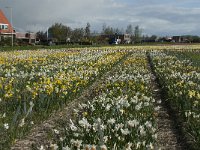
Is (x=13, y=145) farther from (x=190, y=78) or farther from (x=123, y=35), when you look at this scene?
(x=123, y=35)

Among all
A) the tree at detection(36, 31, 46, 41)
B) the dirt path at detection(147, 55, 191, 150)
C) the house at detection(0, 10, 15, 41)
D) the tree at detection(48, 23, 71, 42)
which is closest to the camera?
the dirt path at detection(147, 55, 191, 150)

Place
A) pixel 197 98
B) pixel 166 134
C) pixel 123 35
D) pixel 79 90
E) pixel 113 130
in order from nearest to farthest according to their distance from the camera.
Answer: pixel 113 130, pixel 166 134, pixel 197 98, pixel 79 90, pixel 123 35

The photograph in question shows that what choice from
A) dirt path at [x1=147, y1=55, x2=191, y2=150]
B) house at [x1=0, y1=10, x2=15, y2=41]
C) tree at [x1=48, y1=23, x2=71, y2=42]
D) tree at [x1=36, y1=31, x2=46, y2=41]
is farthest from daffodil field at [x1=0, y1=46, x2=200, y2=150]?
tree at [x1=36, y1=31, x2=46, y2=41]

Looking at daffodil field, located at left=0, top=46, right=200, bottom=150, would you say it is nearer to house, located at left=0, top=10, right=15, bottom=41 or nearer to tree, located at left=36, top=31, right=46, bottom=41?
house, located at left=0, top=10, right=15, bottom=41

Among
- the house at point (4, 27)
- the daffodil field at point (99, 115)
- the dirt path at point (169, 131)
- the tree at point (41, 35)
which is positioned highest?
the house at point (4, 27)

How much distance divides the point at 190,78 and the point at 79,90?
378 centimetres

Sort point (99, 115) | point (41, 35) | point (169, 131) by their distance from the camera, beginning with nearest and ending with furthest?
1. point (99, 115)
2. point (169, 131)
3. point (41, 35)

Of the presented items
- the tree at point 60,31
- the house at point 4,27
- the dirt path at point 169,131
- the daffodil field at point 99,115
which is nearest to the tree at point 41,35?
the tree at point 60,31

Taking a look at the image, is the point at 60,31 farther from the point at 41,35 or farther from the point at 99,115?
the point at 99,115

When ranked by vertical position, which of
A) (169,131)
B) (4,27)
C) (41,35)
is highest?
(4,27)

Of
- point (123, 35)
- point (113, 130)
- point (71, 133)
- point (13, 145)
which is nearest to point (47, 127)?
point (13, 145)

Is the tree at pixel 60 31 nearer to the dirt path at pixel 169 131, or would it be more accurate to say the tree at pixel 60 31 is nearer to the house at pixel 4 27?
the house at pixel 4 27

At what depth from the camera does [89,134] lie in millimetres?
6223

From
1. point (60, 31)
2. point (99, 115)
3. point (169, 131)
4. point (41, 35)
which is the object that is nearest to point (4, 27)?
point (60, 31)
